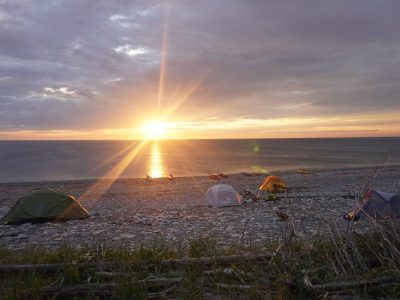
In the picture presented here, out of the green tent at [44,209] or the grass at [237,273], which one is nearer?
the grass at [237,273]

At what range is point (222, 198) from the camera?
18.7 metres

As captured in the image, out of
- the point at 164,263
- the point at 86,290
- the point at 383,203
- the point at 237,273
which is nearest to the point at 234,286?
the point at 237,273

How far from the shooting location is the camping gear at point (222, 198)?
1855cm

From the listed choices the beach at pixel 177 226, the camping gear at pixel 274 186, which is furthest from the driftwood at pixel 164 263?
the camping gear at pixel 274 186

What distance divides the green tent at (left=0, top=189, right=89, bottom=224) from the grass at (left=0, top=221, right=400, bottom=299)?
9271mm

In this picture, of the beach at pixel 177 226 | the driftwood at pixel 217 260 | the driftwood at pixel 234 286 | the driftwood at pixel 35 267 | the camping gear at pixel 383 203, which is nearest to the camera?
the driftwood at pixel 234 286

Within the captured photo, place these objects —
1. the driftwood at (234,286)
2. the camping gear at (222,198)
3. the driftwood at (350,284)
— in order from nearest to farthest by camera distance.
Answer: the driftwood at (350,284)
the driftwood at (234,286)
the camping gear at (222,198)

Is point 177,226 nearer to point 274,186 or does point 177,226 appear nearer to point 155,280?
point 155,280

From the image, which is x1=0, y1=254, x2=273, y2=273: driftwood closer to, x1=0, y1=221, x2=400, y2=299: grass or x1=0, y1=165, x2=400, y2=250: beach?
x1=0, y1=221, x2=400, y2=299: grass

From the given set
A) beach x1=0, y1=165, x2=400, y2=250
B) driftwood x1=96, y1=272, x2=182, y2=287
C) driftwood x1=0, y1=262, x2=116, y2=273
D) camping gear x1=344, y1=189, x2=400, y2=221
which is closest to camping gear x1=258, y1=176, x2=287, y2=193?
beach x1=0, y1=165, x2=400, y2=250

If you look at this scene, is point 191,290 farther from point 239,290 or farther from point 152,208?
point 152,208

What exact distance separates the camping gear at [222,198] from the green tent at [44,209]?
6.86 m

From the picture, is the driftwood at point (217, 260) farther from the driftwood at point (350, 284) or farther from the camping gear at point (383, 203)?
the camping gear at point (383, 203)

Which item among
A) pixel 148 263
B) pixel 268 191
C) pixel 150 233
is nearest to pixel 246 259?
pixel 148 263
